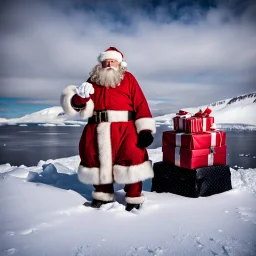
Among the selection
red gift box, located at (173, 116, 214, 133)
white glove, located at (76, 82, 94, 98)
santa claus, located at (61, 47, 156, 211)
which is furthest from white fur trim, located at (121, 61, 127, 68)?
red gift box, located at (173, 116, 214, 133)

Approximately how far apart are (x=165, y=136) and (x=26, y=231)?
4.89 feet

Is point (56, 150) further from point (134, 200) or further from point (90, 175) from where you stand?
point (134, 200)

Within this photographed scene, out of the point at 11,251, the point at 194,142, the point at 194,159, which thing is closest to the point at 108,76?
the point at 194,142

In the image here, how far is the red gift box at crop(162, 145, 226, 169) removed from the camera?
222 centimetres

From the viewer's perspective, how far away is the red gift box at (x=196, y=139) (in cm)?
219

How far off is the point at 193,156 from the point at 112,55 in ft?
3.87

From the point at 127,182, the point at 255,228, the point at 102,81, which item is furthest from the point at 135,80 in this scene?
the point at 255,228

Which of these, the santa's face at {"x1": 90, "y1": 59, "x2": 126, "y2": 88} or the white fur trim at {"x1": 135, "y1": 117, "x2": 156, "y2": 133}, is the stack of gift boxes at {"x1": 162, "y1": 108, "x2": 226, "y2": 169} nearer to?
the white fur trim at {"x1": 135, "y1": 117, "x2": 156, "y2": 133}

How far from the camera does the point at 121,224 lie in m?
1.73

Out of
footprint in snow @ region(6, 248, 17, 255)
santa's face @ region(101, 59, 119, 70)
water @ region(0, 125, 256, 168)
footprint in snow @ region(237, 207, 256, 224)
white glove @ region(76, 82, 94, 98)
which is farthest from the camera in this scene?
water @ region(0, 125, 256, 168)

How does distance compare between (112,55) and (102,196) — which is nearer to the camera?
(102,196)

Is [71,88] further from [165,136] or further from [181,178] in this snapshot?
[181,178]

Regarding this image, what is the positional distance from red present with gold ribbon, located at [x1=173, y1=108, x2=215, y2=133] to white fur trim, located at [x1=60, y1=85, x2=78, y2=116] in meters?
1.00

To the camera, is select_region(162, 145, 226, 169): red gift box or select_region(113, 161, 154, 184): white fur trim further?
select_region(162, 145, 226, 169): red gift box
